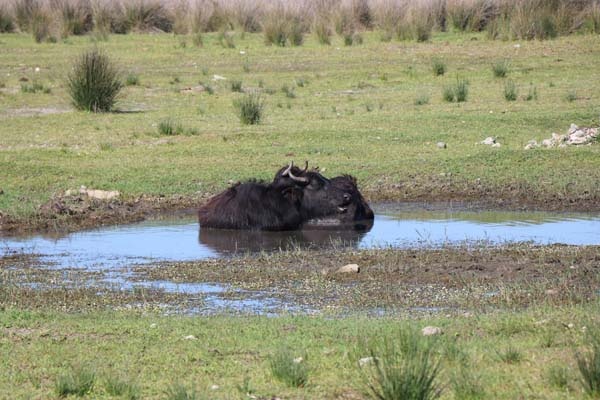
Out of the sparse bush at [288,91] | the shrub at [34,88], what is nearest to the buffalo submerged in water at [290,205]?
the sparse bush at [288,91]

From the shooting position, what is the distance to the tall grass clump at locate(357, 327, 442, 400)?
5918 mm

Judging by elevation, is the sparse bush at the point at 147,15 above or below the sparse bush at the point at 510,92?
above

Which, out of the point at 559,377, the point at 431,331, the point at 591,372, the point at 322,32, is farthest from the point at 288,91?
the point at 591,372

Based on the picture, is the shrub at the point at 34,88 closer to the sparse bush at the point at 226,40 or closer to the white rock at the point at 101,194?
the sparse bush at the point at 226,40

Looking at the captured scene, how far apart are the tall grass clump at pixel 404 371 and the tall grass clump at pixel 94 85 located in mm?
14991

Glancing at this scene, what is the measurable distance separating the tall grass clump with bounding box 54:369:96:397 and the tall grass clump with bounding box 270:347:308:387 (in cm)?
103

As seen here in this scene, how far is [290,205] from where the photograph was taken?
1399cm

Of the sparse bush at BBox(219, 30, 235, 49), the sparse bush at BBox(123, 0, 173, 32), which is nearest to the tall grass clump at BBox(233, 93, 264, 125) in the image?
the sparse bush at BBox(219, 30, 235, 49)

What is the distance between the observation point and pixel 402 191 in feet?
50.6

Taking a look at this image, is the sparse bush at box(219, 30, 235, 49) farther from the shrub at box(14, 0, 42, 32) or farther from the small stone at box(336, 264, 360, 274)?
the small stone at box(336, 264, 360, 274)

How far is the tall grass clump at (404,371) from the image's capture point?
19.4 ft

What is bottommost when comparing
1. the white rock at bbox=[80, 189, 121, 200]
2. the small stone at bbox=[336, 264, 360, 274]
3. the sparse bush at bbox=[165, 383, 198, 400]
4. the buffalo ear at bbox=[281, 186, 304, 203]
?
the white rock at bbox=[80, 189, 121, 200]

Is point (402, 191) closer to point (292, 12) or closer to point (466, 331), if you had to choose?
point (466, 331)

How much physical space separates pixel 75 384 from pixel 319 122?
13.8 meters
